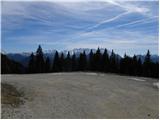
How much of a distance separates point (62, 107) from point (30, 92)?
3.57 meters

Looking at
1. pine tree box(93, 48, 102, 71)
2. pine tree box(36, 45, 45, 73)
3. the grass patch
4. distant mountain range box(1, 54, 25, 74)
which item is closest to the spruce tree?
pine tree box(36, 45, 45, 73)


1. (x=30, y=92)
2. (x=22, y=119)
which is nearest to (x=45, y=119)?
(x=22, y=119)

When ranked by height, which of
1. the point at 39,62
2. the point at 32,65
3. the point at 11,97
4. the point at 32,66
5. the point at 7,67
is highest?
the point at 11,97

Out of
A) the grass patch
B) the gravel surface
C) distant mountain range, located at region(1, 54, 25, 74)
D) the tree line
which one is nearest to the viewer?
the gravel surface

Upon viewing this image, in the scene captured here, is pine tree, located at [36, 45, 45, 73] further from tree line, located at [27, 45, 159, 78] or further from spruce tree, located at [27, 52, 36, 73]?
spruce tree, located at [27, 52, 36, 73]

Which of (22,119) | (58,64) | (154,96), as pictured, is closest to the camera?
(22,119)

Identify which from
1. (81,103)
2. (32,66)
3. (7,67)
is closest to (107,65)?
(32,66)

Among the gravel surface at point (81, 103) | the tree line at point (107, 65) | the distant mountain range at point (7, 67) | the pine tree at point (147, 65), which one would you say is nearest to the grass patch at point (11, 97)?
the gravel surface at point (81, 103)

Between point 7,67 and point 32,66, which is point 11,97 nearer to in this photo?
point 32,66

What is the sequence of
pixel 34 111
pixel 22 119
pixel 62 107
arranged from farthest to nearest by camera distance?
pixel 62 107 → pixel 34 111 → pixel 22 119

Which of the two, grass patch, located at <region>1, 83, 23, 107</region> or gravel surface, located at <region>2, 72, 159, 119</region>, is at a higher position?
grass patch, located at <region>1, 83, 23, 107</region>

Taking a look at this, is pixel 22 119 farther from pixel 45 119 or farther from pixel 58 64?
pixel 58 64

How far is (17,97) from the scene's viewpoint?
1831cm

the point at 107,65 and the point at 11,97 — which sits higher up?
the point at 11,97
